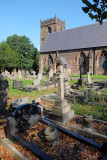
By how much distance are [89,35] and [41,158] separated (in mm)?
27889

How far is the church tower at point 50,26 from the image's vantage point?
3691 centimetres

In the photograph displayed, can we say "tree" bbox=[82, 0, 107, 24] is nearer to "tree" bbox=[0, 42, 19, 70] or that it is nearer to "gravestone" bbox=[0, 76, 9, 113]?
"gravestone" bbox=[0, 76, 9, 113]

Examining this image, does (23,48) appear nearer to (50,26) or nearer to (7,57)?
(7,57)

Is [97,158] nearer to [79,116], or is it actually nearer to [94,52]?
[79,116]

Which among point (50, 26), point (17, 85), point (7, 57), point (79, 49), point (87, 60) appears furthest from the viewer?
point (50, 26)

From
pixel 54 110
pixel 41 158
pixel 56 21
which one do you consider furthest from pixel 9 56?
pixel 41 158

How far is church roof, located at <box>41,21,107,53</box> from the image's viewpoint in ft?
81.1

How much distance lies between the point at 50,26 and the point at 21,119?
38273mm

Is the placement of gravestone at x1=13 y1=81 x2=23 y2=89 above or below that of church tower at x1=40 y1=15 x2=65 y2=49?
below

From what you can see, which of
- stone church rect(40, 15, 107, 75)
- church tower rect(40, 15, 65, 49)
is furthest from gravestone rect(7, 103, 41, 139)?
church tower rect(40, 15, 65, 49)

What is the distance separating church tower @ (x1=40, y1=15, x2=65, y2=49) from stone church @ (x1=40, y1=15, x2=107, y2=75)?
17.8ft

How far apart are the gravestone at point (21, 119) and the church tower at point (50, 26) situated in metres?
35.7

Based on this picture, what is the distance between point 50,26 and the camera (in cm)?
3766

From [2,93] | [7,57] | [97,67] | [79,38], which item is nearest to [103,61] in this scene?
[97,67]
